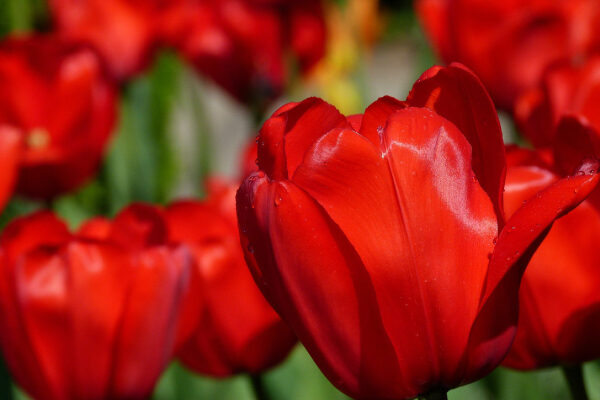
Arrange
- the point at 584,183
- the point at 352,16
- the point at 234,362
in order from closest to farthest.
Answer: the point at 584,183 < the point at 234,362 < the point at 352,16

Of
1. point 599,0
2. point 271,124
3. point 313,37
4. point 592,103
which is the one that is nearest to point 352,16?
point 313,37

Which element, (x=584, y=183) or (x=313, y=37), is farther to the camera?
(x=313, y=37)

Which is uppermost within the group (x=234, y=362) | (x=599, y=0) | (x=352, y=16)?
(x=599, y=0)

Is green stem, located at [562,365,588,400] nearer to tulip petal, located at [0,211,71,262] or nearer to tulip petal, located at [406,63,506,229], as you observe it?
tulip petal, located at [406,63,506,229]

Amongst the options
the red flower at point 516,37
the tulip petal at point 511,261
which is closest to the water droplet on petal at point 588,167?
the tulip petal at point 511,261

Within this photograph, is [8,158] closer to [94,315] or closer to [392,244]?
[94,315]

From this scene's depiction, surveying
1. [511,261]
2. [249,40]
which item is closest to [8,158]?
[511,261]

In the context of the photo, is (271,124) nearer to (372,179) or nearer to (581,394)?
(372,179)
